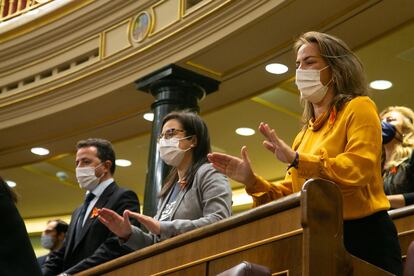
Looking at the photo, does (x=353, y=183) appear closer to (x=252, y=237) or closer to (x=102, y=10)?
(x=252, y=237)

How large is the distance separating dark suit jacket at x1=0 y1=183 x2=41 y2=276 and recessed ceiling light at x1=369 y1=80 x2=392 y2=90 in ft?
19.2

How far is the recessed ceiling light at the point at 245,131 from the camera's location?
8.97m

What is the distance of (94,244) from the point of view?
155 inches

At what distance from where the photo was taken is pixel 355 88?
9.07 feet

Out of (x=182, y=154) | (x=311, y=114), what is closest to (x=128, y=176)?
(x=182, y=154)

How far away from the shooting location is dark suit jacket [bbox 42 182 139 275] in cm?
370

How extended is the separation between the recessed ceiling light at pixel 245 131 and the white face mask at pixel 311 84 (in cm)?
613

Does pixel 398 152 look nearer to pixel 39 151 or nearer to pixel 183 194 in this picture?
pixel 183 194

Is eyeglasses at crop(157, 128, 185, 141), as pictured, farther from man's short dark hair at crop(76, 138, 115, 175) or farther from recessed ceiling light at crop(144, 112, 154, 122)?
recessed ceiling light at crop(144, 112, 154, 122)

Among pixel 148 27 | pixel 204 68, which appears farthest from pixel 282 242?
pixel 148 27

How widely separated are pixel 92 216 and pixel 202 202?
2.88 feet

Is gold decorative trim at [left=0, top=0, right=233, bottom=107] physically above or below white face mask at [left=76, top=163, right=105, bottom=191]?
above

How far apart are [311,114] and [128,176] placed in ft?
26.9

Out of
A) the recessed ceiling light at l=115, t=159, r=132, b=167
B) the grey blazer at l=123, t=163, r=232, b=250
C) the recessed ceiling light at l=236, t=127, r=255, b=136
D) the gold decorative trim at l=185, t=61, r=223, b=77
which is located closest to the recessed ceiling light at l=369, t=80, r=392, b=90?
the gold decorative trim at l=185, t=61, r=223, b=77
